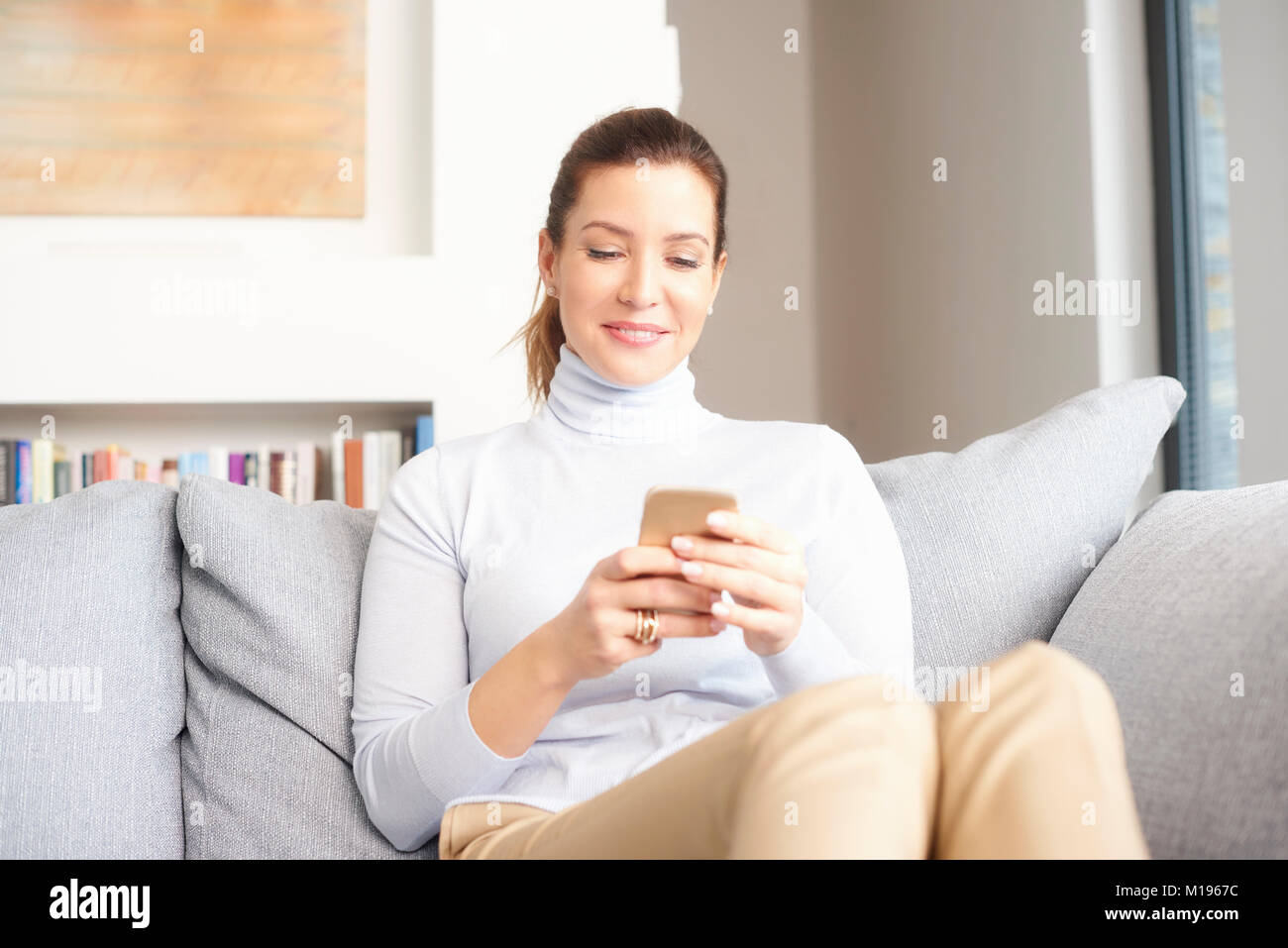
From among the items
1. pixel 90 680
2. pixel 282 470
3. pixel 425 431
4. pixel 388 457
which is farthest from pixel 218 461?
pixel 90 680

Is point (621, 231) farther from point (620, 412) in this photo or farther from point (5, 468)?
point (5, 468)

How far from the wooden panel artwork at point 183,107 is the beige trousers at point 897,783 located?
250 cm

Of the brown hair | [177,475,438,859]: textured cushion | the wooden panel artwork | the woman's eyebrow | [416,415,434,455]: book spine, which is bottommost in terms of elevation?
[177,475,438,859]: textured cushion

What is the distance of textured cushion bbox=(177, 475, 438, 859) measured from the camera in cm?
115

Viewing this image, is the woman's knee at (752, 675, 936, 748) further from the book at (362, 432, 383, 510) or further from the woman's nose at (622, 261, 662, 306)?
the book at (362, 432, 383, 510)

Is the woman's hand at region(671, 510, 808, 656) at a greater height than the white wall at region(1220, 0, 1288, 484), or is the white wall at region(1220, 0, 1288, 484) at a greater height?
the white wall at region(1220, 0, 1288, 484)

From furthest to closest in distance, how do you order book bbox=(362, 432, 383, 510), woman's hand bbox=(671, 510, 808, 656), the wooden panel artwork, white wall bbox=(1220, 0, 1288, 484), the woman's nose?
the wooden panel artwork, book bbox=(362, 432, 383, 510), white wall bbox=(1220, 0, 1288, 484), the woman's nose, woman's hand bbox=(671, 510, 808, 656)

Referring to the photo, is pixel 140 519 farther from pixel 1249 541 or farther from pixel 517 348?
pixel 517 348
